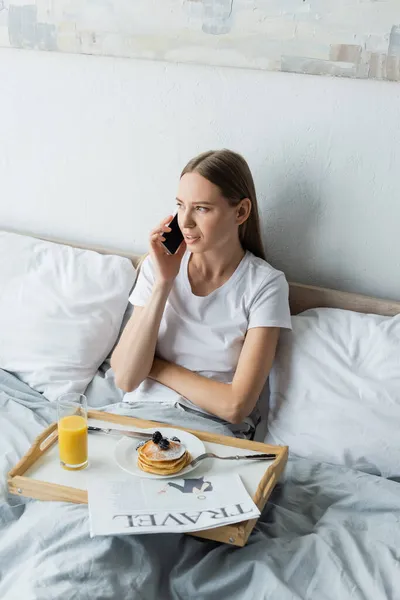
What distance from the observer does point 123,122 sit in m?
2.06

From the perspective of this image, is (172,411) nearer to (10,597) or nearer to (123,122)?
(10,597)

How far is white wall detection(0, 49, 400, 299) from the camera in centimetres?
183

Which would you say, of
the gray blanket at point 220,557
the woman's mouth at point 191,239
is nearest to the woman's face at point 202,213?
the woman's mouth at point 191,239

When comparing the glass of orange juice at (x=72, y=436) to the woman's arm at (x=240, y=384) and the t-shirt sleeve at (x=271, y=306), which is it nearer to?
the woman's arm at (x=240, y=384)

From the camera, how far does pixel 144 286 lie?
6.05 feet

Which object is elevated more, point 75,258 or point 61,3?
point 61,3

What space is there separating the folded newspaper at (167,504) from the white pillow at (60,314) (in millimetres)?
591

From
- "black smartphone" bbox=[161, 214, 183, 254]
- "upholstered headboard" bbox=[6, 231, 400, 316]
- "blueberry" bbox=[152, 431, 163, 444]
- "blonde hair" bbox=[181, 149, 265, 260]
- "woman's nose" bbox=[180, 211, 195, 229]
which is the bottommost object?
"blueberry" bbox=[152, 431, 163, 444]

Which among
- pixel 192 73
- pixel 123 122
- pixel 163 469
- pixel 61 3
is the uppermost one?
pixel 61 3

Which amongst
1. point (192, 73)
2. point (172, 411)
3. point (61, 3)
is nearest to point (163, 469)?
point (172, 411)

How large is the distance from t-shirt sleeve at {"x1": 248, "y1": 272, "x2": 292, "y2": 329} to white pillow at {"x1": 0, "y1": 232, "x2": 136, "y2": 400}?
0.42 metres

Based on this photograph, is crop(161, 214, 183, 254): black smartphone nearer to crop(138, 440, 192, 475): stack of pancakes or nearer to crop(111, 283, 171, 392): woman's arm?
crop(111, 283, 171, 392): woman's arm

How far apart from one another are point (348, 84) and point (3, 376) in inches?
43.2

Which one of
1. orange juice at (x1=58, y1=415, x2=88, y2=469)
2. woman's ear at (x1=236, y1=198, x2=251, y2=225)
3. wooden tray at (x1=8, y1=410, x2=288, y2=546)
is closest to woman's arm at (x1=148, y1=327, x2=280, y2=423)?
wooden tray at (x1=8, y1=410, x2=288, y2=546)
